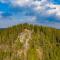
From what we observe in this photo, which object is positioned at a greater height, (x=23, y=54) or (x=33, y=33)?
(x=33, y=33)

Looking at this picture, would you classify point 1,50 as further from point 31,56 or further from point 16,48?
point 31,56

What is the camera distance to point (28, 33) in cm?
3403

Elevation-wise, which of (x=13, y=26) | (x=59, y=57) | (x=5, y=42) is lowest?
(x=59, y=57)

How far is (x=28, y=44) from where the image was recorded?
33.4 meters

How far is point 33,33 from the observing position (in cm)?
3403

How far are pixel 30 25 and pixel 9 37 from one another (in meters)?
3.54

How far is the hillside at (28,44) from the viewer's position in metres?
32.8

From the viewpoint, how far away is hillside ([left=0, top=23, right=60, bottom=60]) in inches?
1291

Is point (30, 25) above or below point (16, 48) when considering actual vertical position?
above

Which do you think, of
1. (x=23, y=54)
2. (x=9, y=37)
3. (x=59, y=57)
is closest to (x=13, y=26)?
(x=9, y=37)

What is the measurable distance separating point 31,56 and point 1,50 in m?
4.21

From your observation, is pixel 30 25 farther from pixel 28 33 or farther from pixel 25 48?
pixel 25 48

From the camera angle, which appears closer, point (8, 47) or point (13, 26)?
point (8, 47)

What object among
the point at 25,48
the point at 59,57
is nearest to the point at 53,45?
the point at 59,57
